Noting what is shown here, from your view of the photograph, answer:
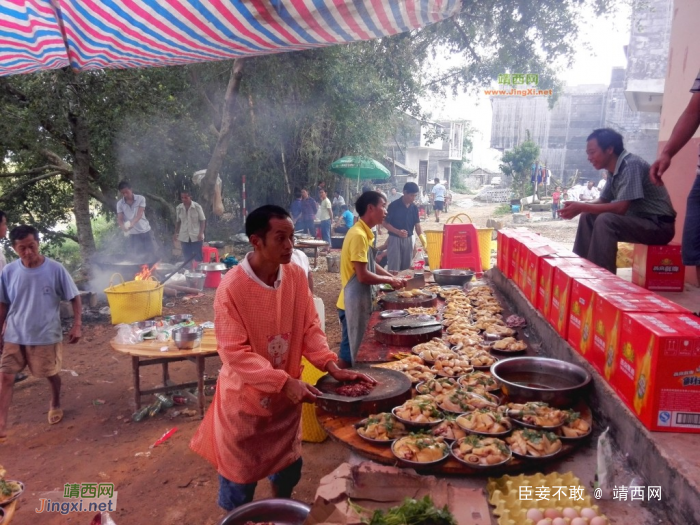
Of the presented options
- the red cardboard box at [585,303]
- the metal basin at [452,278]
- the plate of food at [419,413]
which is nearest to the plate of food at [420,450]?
the plate of food at [419,413]

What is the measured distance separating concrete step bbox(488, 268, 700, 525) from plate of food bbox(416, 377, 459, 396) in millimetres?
779

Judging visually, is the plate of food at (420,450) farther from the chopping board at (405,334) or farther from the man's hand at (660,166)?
the man's hand at (660,166)

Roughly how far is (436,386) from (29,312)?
15.0ft

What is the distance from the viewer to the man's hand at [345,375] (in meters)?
2.86

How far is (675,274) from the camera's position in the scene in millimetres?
4211

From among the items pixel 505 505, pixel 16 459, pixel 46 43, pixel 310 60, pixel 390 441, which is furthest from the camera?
pixel 310 60

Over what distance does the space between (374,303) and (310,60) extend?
9691mm

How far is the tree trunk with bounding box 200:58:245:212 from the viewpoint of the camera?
Answer: 454 inches

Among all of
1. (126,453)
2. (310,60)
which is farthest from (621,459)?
(310,60)

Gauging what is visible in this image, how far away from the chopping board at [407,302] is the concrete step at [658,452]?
2.16 meters

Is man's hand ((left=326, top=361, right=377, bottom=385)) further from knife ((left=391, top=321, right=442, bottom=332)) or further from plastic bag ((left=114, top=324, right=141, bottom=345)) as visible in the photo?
plastic bag ((left=114, top=324, right=141, bottom=345))

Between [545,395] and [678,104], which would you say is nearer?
[545,395]

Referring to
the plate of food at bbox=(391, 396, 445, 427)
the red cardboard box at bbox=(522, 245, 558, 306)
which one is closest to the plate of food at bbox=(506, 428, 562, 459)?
the plate of food at bbox=(391, 396, 445, 427)

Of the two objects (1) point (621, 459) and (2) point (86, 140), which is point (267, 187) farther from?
(1) point (621, 459)
